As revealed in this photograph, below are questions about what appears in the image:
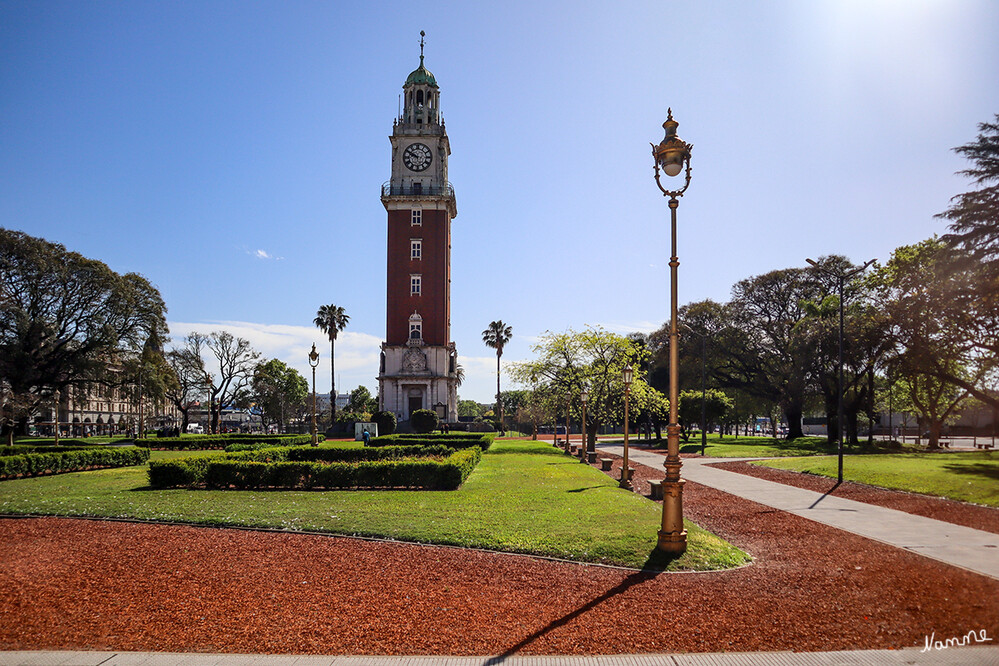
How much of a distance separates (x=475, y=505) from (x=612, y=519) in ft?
12.1

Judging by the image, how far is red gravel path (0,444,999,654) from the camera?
6.45 metres

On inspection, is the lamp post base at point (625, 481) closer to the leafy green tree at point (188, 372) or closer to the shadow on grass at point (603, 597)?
the shadow on grass at point (603, 597)

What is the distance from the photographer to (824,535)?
12.3 meters

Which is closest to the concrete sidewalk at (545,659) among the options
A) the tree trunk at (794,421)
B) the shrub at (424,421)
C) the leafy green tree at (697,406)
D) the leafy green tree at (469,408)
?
the leafy green tree at (697,406)

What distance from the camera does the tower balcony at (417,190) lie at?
66125 mm

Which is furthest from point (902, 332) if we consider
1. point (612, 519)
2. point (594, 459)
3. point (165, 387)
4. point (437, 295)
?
point (165, 387)

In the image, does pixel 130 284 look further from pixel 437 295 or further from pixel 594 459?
pixel 594 459

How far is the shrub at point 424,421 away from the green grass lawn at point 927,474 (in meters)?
32.0

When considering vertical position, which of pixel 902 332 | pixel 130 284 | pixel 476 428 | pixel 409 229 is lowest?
pixel 476 428

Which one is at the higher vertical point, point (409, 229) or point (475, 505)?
point (409, 229)

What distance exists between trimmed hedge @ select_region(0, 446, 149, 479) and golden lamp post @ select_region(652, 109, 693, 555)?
23.7m

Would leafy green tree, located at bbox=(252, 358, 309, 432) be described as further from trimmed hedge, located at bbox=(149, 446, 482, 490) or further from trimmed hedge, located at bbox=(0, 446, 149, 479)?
trimmed hedge, located at bbox=(149, 446, 482, 490)

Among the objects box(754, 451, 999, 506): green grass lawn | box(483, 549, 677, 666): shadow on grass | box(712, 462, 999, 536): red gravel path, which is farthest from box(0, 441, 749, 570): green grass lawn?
box(754, 451, 999, 506): green grass lawn

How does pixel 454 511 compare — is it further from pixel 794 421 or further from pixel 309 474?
pixel 794 421
